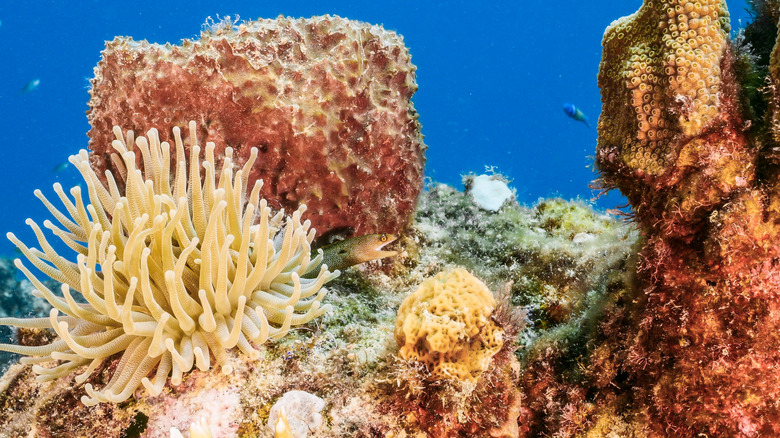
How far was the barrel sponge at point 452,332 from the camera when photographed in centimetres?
219

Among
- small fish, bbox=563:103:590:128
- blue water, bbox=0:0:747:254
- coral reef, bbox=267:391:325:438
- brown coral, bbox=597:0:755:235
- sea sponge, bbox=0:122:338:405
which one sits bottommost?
coral reef, bbox=267:391:325:438

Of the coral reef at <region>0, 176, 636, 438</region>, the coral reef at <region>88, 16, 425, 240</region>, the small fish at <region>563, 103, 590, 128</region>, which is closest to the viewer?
the coral reef at <region>0, 176, 636, 438</region>

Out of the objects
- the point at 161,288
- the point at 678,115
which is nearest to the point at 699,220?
the point at 678,115

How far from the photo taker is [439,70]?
231ft

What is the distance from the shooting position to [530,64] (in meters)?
68.4

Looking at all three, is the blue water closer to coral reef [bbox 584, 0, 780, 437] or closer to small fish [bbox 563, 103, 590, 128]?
small fish [bbox 563, 103, 590, 128]

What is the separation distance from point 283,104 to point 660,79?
245cm

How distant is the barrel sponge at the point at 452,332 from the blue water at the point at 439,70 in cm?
5060

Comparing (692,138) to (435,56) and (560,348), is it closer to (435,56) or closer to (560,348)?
(560,348)

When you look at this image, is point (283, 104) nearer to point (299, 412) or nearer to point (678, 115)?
point (299, 412)

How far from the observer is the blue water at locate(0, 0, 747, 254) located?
2203 inches

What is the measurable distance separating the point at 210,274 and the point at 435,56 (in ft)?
231

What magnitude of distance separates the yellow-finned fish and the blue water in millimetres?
49315

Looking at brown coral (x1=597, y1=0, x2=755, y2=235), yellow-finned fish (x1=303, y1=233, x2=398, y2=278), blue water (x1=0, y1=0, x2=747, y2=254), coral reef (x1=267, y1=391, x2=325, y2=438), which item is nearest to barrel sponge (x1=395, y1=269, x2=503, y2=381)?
coral reef (x1=267, y1=391, x2=325, y2=438)
